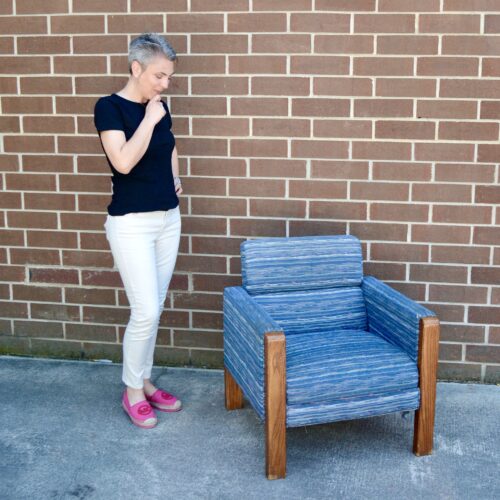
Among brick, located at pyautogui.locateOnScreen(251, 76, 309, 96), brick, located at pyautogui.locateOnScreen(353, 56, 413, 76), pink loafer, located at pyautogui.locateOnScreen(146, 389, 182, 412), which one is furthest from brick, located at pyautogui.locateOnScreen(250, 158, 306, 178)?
pink loafer, located at pyautogui.locateOnScreen(146, 389, 182, 412)

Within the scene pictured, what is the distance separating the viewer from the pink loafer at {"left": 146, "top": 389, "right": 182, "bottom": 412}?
3.40 m

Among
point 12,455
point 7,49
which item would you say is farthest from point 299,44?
point 12,455

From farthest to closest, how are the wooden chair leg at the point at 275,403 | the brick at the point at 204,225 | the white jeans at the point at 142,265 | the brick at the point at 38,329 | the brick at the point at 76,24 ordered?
the brick at the point at 38,329 < the brick at the point at 204,225 < the brick at the point at 76,24 < the white jeans at the point at 142,265 < the wooden chair leg at the point at 275,403

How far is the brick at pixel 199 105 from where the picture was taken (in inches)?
145

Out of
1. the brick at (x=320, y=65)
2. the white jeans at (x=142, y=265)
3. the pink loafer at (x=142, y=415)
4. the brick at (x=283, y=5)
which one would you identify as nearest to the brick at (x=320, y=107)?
the brick at (x=320, y=65)

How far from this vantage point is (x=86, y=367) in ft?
13.1

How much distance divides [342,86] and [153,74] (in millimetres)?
1107

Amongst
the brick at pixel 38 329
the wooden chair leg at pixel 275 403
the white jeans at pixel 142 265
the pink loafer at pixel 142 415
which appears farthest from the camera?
the brick at pixel 38 329

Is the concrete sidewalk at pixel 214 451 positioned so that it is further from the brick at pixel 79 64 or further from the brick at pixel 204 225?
the brick at pixel 79 64

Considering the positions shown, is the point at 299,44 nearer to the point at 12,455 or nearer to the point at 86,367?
the point at 86,367

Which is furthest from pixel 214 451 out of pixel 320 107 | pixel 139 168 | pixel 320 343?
pixel 320 107

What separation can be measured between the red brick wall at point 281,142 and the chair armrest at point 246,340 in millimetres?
639

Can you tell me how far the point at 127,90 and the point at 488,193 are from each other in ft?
6.22

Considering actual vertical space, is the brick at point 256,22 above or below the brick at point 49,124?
above
